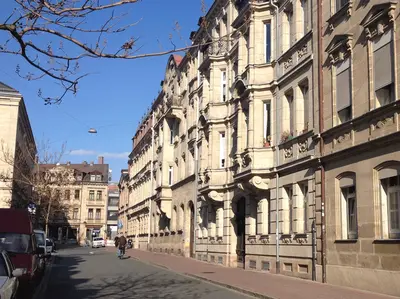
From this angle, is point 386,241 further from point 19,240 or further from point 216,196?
point 216,196

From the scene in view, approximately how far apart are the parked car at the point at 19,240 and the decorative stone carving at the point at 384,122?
10.7 meters

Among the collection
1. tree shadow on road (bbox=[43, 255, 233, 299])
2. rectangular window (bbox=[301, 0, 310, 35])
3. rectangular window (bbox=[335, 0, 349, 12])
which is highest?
rectangular window (bbox=[301, 0, 310, 35])

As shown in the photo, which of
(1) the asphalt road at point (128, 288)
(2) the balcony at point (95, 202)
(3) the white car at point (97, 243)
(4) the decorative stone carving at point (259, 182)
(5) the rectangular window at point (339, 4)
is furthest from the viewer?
(2) the balcony at point (95, 202)

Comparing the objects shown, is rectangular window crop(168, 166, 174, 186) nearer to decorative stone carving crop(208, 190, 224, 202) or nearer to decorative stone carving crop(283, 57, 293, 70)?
decorative stone carving crop(208, 190, 224, 202)

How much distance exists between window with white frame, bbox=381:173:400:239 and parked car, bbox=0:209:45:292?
1017 cm

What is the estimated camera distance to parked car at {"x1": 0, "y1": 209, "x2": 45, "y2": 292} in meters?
14.9

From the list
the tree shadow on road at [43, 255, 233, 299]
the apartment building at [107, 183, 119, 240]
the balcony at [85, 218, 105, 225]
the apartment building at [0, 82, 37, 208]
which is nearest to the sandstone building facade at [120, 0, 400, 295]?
the tree shadow on road at [43, 255, 233, 299]

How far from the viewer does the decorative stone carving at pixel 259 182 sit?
23172 mm

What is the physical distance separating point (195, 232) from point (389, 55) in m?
22.3

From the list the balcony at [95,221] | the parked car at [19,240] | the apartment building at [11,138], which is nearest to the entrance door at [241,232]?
the parked car at [19,240]

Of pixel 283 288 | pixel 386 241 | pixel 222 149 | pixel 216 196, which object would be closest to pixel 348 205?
pixel 386 241

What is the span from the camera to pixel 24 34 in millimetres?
7645

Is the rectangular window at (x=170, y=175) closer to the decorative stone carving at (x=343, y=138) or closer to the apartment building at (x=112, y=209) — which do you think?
the decorative stone carving at (x=343, y=138)

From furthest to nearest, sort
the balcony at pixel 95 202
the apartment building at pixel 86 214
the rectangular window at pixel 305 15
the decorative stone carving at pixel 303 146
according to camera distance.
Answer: the balcony at pixel 95 202 < the apartment building at pixel 86 214 < the rectangular window at pixel 305 15 < the decorative stone carving at pixel 303 146
